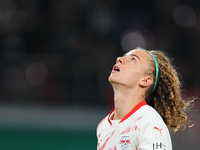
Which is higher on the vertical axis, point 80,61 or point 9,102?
point 80,61

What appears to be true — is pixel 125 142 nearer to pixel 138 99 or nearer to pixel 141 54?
pixel 138 99

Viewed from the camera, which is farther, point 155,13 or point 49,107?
point 155,13

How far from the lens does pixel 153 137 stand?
7.77ft

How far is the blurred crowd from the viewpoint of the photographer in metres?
8.52

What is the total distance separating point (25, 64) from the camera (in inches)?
348

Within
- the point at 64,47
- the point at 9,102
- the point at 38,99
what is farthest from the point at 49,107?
the point at 64,47

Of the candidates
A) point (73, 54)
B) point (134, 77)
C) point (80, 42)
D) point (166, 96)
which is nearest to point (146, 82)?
point (134, 77)

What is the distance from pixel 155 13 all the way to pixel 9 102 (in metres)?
4.39

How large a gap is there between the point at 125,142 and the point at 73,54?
6601 millimetres

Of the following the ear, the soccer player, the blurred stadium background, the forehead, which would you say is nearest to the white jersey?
the soccer player

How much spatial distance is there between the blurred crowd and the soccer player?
512 cm

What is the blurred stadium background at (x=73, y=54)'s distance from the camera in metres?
7.93

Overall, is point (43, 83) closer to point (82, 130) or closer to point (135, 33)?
point (82, 130)

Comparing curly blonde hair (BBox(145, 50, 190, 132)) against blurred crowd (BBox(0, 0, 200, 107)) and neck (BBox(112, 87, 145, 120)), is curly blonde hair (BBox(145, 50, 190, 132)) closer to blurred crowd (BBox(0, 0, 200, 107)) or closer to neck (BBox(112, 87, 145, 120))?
neck (BBox(112, 87, 145, 120))
